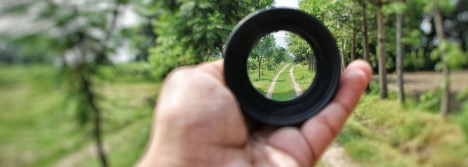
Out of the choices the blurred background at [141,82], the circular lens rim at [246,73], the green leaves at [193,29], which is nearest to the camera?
the circular lens rim at [246,73]

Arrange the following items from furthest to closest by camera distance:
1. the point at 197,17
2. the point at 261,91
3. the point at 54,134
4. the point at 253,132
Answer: the point at 197,17 < the point at 54,134 < the point at 261,91 < the point at 253,132

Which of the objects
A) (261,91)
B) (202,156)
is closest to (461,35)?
(261,91)

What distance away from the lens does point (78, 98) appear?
1.17 meters

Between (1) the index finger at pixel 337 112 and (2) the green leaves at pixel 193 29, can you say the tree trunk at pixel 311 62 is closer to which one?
(1) the index finger at pixel 337 112

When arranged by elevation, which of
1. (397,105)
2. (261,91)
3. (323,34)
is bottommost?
(397,105)

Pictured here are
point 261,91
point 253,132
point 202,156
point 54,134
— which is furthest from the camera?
point 54,134

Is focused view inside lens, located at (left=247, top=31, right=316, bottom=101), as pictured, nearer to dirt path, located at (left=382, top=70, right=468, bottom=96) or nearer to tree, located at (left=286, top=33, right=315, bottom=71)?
tree, located at (left=286, top=33, right=315, bottom=71)

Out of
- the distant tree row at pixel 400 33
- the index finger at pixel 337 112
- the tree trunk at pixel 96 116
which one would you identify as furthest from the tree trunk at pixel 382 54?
the tree trunk at pixel 96 116

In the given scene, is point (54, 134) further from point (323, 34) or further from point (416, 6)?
point (416, 6)

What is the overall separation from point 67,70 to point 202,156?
0.53 m

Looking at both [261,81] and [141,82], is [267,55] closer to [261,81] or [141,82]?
[261,81]

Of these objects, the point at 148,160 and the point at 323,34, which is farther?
the point at 323,34

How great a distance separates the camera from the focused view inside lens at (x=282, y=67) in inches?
41.5

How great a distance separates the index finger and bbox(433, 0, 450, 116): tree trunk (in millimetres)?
363
